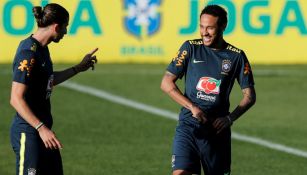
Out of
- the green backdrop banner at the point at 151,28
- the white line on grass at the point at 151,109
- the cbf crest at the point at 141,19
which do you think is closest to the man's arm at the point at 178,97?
the white line on grass at the point at 151,109

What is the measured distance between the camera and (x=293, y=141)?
1686 cm

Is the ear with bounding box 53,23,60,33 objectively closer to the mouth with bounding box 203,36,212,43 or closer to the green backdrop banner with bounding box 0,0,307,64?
the mouth with bounding box 203,36,212,43

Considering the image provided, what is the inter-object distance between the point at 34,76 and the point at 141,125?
836 centimetres

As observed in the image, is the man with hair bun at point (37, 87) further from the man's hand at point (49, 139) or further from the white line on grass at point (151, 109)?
the white line on grass at point (151, 109)

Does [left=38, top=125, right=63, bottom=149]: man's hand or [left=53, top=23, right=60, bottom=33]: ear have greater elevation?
[left=53, top=23, right=60, bottom=33]: ear

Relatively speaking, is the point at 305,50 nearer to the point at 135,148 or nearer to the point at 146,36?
the point at 146,36

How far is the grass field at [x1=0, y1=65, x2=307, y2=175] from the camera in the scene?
1495 cm

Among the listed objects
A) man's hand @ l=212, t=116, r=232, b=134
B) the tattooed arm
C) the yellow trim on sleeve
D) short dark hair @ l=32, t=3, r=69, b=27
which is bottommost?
the yellow trim on sleeve

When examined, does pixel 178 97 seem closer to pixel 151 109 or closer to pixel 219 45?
pixel 219 45

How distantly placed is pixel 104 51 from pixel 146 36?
1025 mm

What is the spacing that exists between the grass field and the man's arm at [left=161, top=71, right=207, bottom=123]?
382cm

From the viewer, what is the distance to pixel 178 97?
34.6ft

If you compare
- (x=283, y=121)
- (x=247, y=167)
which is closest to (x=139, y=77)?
(x=283, y=121)

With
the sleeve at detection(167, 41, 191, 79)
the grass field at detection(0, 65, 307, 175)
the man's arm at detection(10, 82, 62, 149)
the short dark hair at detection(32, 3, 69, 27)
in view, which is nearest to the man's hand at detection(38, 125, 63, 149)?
the man's arm at detection(10, 82, 62, 149)
